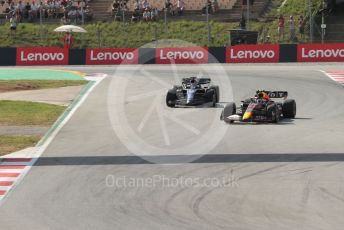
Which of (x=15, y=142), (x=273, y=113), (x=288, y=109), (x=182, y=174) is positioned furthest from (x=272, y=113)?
(x=182, y=174)

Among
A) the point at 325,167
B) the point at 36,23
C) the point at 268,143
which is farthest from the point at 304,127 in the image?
the point at 36,23

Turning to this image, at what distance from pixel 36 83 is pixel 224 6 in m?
19.1

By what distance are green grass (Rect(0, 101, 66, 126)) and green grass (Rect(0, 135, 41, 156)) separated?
2.36 meters

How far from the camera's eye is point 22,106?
24.8 m

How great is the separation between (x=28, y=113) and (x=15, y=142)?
5.74 m

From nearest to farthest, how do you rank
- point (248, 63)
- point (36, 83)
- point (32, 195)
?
point (32, 195) < point (36, 83) < point (248, 63)

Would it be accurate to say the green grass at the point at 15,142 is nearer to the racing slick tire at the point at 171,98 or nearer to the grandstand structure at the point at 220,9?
the racing slick tire at the point at 171,98

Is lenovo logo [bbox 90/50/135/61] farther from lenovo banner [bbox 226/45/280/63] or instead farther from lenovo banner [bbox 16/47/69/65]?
lenovo banner [bbox 226/45/280/63]

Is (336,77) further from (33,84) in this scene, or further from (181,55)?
(33,84)

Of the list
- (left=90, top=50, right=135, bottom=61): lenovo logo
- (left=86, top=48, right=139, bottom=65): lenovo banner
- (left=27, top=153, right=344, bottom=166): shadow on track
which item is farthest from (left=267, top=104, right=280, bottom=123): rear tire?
(left=90, top=50, right=135, bottom=61): lenovo logo

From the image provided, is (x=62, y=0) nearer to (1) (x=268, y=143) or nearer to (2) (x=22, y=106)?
(2) (x=22, y=106)

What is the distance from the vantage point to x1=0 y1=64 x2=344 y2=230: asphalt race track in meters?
10.3

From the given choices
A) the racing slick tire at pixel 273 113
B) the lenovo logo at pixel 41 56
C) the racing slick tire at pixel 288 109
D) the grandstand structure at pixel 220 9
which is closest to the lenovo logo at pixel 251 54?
the grandstand structure at pixel 220 9

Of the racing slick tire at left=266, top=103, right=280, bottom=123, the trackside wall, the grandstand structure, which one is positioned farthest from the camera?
the grandstand structure
